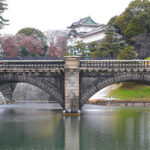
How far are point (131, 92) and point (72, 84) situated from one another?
81.1 ft

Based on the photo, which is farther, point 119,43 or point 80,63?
point 119,43

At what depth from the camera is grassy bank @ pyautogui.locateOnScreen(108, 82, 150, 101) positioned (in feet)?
201

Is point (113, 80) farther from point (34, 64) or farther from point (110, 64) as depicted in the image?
point (34, 64)

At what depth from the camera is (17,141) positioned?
91.2 ft

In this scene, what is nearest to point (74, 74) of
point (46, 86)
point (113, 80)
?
point (46, 86)

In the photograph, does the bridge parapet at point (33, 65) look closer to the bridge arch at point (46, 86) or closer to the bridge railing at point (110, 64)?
the bridge arch at point (46, 86)

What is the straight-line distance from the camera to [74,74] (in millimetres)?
41062

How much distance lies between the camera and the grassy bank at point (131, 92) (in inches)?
2409

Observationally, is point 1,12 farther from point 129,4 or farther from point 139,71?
point 139,71

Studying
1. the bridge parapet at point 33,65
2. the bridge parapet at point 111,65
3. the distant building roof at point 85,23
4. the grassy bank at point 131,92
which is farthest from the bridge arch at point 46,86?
the distant building roof at point 85,23

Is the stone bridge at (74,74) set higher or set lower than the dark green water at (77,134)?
higher

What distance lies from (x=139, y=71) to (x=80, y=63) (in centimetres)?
653

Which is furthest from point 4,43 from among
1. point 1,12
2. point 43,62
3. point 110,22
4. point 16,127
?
point 16,127

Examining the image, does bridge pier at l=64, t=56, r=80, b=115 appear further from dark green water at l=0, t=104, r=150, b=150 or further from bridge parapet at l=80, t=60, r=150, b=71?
dark green water at l=0, t=104, r=150, b=150
